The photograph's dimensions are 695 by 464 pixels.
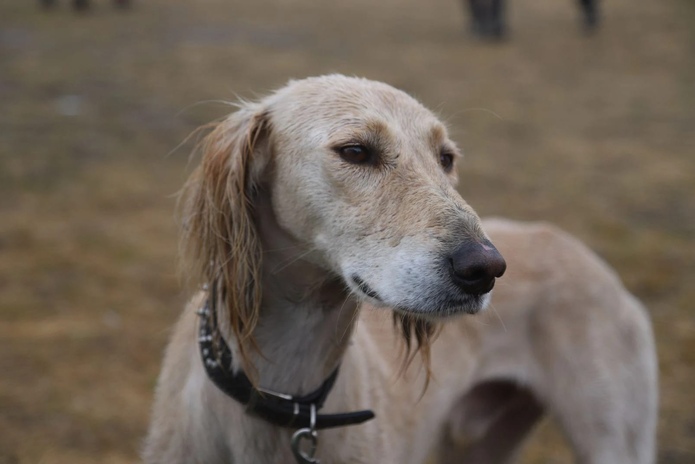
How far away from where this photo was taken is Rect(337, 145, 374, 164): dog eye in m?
2.04

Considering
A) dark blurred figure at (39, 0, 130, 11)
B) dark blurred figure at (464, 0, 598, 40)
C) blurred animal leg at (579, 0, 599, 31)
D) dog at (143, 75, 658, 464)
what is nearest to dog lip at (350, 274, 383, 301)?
dog at (143, 75, 658, 464)

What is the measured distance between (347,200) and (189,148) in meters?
6.49

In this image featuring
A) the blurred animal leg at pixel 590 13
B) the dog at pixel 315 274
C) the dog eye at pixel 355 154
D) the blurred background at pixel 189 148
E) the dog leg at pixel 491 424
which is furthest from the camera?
the blurred animal leg at pixel 590 13

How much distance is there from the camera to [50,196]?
625 centimetres

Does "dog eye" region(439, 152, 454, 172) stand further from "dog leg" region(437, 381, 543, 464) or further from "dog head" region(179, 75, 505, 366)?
"dog leg" region(437, 381, 543, 464)

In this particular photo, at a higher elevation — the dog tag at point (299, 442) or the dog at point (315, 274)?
the dog at point (315, 274)

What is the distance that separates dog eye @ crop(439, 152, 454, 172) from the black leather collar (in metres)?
0.74

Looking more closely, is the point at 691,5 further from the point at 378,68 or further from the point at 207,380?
the point at 207,380

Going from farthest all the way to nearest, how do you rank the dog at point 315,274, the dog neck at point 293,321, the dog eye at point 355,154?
1. the dog neck at point 293,321
2. the dog eye at point 355,154
3. the dog at point 315,274

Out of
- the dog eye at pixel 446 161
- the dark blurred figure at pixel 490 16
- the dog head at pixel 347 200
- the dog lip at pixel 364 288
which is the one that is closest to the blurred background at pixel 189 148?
the dark blurred figure at pixel 490 16

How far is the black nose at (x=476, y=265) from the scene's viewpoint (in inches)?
69.6

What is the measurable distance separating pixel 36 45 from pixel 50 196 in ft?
21.7

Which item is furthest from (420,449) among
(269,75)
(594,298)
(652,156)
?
(269,75)

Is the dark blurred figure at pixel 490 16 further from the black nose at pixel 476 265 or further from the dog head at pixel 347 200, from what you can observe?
the black nose at pixel 476 265
